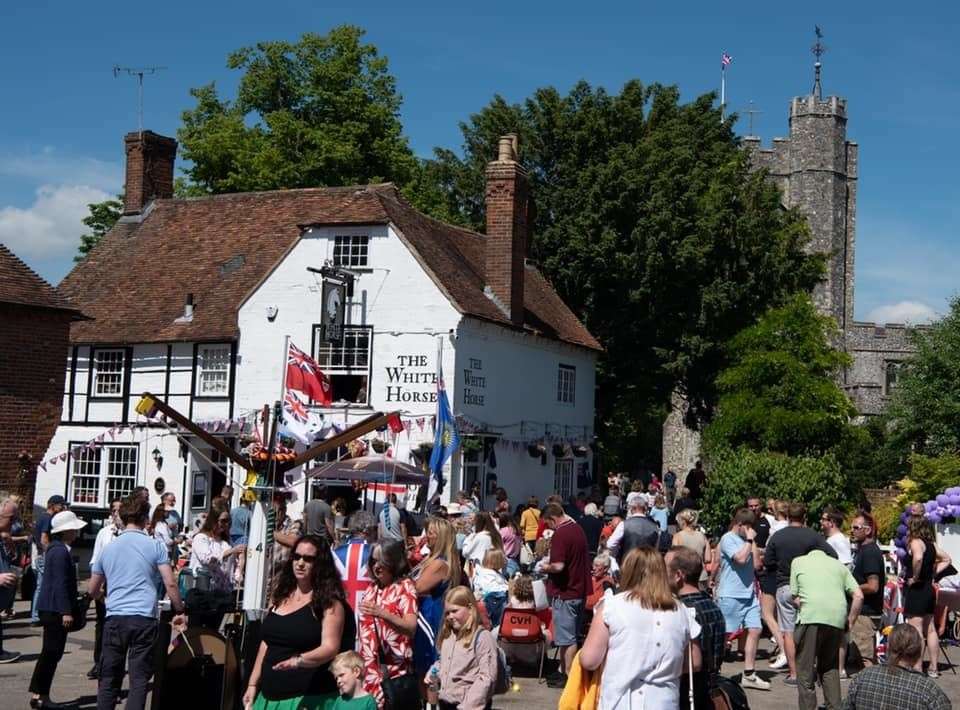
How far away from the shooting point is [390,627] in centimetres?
853

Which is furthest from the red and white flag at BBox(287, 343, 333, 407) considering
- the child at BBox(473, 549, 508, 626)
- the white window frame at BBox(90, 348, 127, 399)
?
the child at BBox(473, 549, 508, 626)

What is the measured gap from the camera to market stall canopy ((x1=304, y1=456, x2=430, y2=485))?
76.1 ft

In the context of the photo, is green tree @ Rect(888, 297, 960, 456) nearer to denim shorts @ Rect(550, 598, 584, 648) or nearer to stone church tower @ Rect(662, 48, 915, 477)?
denim shorts @ Rect(550, 598, 584, 648)

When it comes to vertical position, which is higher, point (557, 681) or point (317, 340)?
point (317, 340)

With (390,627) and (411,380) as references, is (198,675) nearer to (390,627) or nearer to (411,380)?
(390,627)

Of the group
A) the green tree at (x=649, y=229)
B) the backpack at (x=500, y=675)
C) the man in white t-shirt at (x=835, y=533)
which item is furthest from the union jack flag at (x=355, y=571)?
the green tree at (x=649, y=229)

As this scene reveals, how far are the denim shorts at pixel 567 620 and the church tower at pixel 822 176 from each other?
68.3 meters

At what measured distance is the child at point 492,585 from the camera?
13.5 meters

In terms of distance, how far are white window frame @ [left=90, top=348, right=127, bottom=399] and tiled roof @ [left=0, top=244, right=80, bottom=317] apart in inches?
355

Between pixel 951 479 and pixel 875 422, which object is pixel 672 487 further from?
pixel 951 479

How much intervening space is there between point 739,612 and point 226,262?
23.1 meters

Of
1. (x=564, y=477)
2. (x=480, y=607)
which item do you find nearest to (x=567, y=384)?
(x=564, y=477)

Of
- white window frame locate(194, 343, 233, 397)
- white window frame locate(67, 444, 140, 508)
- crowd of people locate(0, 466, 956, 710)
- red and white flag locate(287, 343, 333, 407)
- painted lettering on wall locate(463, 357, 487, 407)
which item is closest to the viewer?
crowd of people locate(0, 466, 956, 710)

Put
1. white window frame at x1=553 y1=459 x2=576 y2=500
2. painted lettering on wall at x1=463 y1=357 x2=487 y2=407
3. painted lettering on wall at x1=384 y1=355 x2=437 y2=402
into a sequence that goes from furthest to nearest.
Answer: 1. white window frame at x1=553 y1=459 x2=576 y2=500
2. painted lettering on wall at x1=463 y1=357 x2=487 y2=407
3. painted lettering on wall at x1=384 y1=355 x2=437 y2=402
